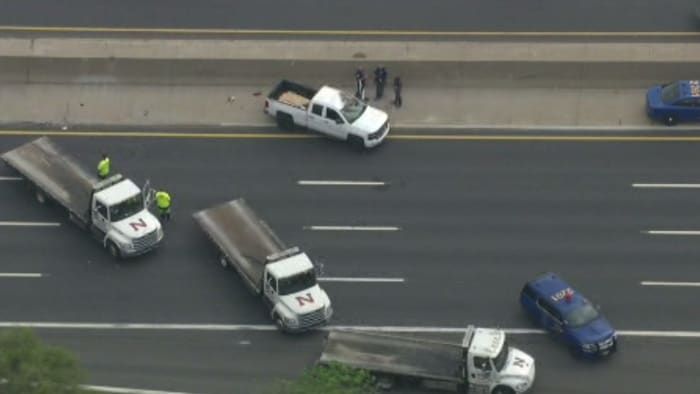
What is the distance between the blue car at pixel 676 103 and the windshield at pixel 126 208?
20968 mm

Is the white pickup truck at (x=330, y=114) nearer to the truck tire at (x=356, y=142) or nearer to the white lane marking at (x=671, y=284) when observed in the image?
the truck tire at (x=356, y=142)

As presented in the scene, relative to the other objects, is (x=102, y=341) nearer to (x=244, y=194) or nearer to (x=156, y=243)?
(x=156, y=243)

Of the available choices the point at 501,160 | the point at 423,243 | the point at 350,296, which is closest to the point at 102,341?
the point at 350,296

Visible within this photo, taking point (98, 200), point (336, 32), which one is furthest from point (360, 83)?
point (98, 200)

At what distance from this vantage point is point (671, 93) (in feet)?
194

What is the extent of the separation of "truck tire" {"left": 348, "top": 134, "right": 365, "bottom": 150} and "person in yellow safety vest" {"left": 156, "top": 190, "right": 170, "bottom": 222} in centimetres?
795

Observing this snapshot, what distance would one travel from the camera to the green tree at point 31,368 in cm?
4034

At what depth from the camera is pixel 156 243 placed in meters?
53.7

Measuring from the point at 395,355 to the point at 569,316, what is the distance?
6.18 metres

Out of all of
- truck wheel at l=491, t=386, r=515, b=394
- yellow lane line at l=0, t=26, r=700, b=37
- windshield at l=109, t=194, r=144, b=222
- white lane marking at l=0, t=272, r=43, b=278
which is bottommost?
truck wheel at l=491, t=386, r=515, b=394

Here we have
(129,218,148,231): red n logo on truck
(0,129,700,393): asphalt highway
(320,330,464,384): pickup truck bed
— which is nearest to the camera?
(320,330,464,384): pickup truck bed

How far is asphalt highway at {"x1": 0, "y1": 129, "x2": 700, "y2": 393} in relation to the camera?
4966cm

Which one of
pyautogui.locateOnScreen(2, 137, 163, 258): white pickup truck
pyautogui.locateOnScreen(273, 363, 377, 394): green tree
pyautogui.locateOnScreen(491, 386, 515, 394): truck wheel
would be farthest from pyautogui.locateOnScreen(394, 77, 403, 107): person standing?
pyautogui.locateOnScreen(273, 363, 377, 394): green tree

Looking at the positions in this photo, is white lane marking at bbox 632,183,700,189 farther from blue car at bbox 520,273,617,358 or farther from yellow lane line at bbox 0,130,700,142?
blue car at bbox 520,273,617,358
